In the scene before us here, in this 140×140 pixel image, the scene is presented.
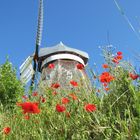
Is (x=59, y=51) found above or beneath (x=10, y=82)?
above

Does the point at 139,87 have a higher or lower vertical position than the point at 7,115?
lower

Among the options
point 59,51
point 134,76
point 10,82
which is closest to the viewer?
point 134,76

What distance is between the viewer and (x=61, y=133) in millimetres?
4508

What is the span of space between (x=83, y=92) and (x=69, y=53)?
15.3 metres

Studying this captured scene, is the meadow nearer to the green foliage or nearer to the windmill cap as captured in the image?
the green foliage

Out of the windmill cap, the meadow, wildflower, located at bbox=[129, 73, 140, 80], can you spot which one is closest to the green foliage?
the windmill cap

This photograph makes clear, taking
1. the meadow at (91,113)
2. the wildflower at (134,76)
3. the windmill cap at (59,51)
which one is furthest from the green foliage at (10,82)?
the wildflower at (134,76)

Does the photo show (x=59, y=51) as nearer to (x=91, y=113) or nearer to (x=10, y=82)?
(x=10, y=82)

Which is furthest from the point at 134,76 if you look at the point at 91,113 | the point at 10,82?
the point at 10,82

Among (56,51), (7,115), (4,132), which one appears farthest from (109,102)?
(56,51)

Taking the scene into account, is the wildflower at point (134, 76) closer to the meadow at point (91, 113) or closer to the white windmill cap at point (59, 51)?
the meadow at point (91, 113)

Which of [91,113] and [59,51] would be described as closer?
[91,113]

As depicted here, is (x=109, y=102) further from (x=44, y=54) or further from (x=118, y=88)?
(x=44, y=54)

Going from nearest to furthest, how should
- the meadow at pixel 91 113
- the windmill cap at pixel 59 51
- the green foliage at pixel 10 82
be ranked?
the meadow at pixel 91 113, the green foliage at pixel 10 82, the windmill cap at pixel 59 51
